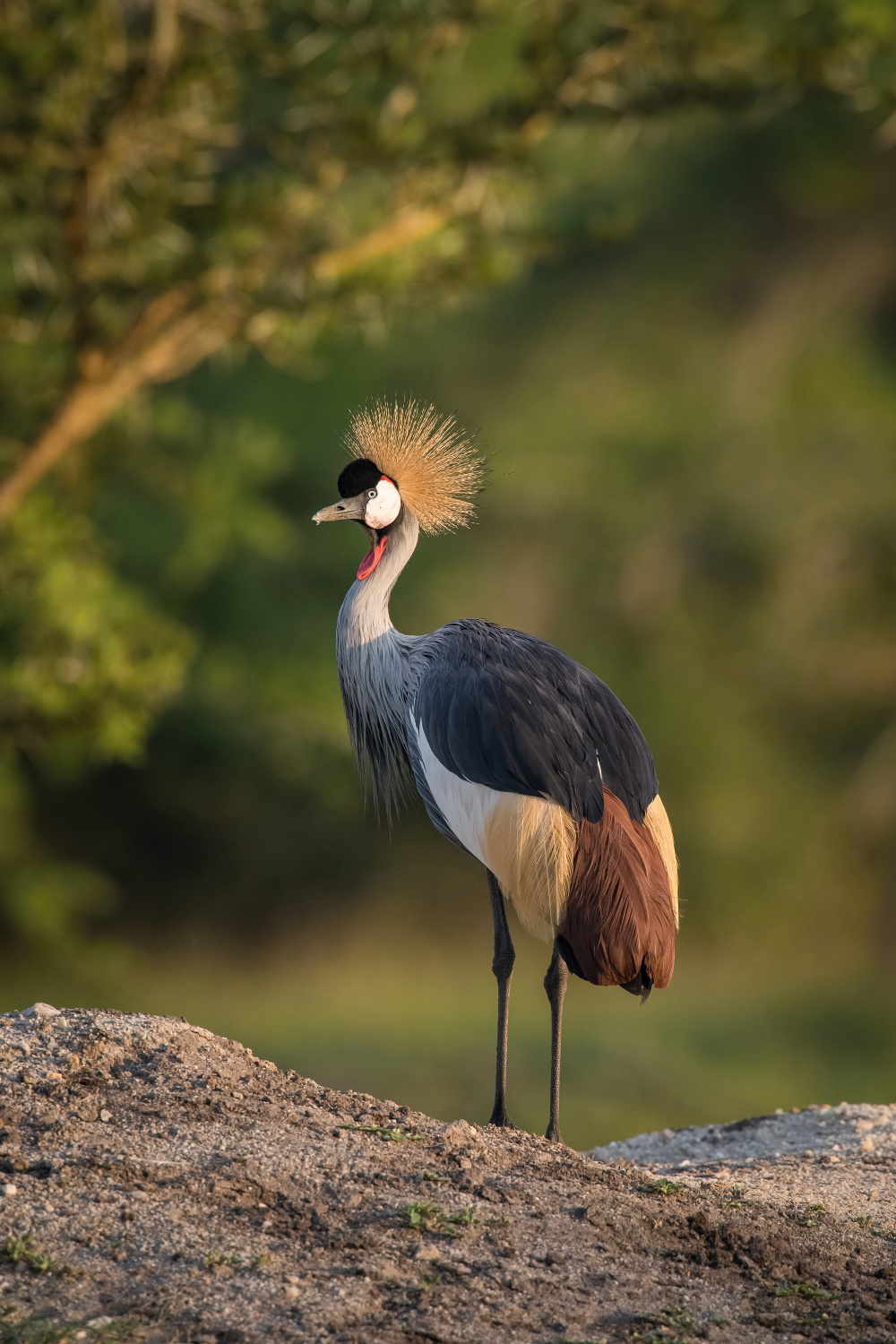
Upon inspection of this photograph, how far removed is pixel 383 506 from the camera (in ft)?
21.2

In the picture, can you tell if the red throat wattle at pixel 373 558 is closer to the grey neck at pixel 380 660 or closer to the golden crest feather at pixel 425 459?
the grey neck at pixel 380 660

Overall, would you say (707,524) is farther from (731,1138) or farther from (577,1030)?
(731,1138)

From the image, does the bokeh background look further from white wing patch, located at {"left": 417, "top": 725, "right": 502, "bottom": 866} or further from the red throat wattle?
A: white wing patch, located at {"left": 417, "top": 725, "right": 502, "bottom": 866}

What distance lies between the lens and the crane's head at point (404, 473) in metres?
6.48

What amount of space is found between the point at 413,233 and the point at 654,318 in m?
12.1

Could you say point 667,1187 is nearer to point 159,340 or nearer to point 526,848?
point 526,848

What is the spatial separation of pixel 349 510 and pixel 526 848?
1.70 meters

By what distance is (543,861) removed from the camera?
536 centimetres

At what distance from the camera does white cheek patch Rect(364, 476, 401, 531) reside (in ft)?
21.1

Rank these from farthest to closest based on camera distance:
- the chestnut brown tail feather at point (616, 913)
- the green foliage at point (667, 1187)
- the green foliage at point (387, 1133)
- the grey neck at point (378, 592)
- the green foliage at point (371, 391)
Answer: the green foliage at point (371, 391), the grey neck at point (378, 592), the chestnut brown tail feather at point (616, 913), the green foliage at point (387, 1133), the green foliage at point (667, 1187)

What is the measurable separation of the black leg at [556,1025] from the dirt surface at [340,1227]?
34 centimetres

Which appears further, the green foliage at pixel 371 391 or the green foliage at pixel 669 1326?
the green foliage at pixel 371 391

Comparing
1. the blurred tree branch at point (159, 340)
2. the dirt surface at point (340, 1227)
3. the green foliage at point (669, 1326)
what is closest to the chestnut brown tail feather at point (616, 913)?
the dirt surface at point (340, 1227)

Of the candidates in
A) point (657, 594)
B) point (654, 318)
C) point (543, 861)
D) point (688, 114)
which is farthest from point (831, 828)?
point (543, 861)
